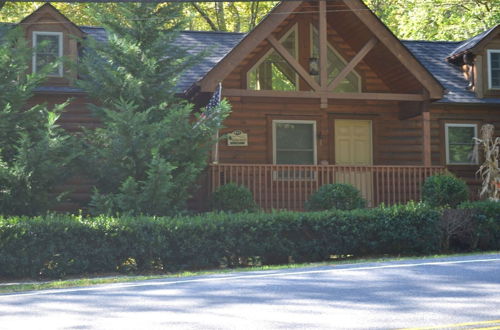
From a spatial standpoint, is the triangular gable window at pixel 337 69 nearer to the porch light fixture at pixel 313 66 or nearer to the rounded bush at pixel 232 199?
the porch light fixture at pixel 313 66

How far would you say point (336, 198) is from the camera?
15938 mm

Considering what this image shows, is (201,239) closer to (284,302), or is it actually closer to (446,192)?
(284,302)

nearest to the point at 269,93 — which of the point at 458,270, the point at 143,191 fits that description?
the point at 143,191

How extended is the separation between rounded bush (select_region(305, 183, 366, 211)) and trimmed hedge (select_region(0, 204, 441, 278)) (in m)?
1.49

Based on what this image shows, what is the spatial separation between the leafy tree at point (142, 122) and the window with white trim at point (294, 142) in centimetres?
464

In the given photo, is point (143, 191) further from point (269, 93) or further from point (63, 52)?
point (63, 52)

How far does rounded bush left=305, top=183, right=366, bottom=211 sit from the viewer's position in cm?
1591

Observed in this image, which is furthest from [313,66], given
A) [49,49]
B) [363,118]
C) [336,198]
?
[49,49]

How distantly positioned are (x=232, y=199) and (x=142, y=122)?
2.91m

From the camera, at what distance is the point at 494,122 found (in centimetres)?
2142

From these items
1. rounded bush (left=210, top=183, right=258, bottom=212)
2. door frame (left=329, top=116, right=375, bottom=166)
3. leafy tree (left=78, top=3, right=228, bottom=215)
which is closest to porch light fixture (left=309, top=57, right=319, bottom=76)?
door frame (left=329, top=116, right=375, bottom=166)

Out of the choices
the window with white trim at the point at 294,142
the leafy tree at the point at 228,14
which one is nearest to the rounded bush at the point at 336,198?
the window with white trim at the point at 294,142

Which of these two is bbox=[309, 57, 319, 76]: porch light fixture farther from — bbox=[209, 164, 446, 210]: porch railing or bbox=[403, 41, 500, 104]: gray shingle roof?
bbox=[403, 41, 500, 104]: gray shingle roof

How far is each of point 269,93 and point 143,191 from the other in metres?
4.68
